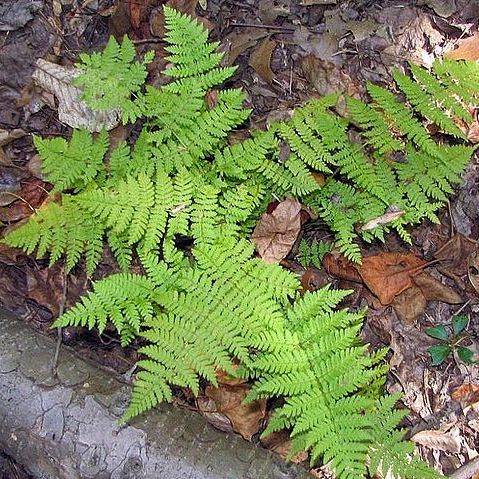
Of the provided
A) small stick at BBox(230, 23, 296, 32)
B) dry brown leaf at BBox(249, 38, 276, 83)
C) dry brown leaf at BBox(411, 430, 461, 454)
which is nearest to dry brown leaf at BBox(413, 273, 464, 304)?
dry brown leaf at BBox(411, 430, 461, 454)

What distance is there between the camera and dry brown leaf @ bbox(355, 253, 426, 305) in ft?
12.6

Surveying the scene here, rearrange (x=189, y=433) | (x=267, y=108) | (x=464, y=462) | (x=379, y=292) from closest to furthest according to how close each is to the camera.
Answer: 1. (x=189, y=433)
2. (x=464, y=462)
3. (x=379, y=292)
4. (x=267, y=108)

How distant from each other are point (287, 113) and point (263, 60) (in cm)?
41

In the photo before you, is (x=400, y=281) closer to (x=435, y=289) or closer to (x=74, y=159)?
(x=435, y=289)

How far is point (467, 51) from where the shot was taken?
3.95 metres

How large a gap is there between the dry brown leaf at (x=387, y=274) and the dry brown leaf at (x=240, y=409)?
100 cm

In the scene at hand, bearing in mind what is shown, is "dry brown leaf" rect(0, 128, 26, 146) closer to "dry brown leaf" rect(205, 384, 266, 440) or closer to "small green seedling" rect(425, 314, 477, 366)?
"dry brown leaf" rect(205, 384, 266, 440)

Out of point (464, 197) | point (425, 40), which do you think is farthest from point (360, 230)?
point (425, 40)

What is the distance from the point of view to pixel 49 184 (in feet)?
13.3

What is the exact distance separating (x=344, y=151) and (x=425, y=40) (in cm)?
110

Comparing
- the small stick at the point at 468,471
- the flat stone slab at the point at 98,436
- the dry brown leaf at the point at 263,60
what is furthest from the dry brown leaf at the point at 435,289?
the dry brown leaf at the point at 263,60

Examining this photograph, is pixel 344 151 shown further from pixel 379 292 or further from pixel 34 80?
pixel 34 80

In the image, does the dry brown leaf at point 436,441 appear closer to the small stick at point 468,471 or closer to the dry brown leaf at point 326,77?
the small stick at point 468,471

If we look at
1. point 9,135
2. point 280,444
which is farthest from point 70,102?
point 280,444
